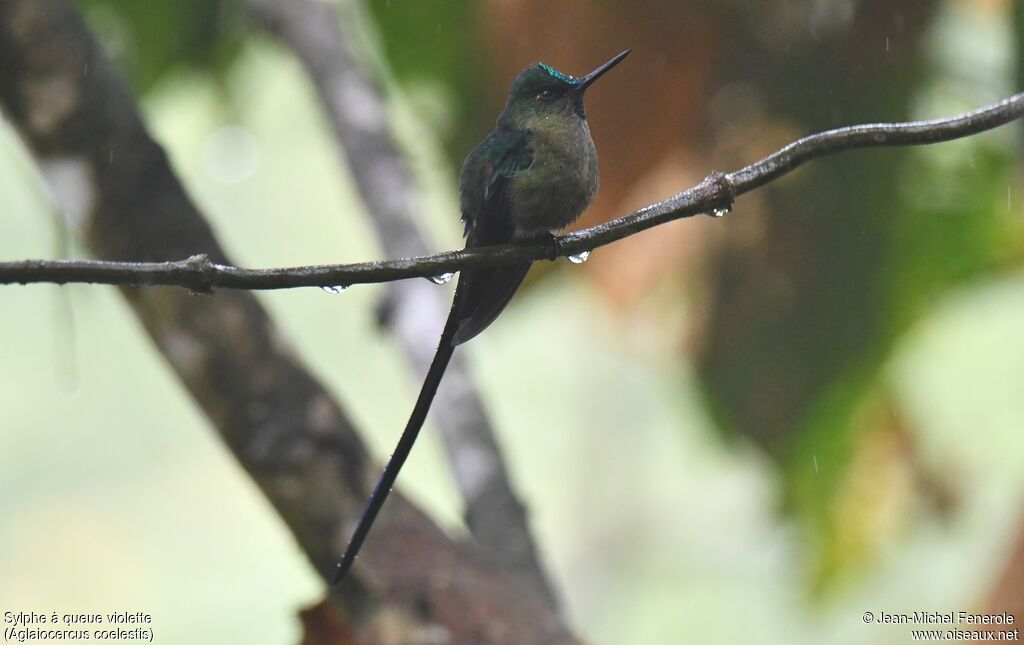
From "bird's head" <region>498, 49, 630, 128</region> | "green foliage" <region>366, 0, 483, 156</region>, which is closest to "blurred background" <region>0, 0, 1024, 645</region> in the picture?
"green foliage" <region>366, 0, 483, 156</region>

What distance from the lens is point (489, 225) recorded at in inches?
73.9

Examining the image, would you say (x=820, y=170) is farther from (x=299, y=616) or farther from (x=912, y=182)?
(x=299, y=616)

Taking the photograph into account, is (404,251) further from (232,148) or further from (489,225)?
(489,225)

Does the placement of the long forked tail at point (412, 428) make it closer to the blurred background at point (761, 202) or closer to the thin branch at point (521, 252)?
the thin branch at point (521, 252)

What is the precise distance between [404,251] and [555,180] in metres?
2.01

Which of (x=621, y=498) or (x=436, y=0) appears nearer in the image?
(x=436, y=0)

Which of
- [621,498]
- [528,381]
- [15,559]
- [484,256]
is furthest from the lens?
[528,381]

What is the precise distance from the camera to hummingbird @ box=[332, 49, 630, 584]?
184 centimetres

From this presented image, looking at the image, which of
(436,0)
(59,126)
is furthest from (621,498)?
(59,126)

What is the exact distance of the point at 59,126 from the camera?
281 cm

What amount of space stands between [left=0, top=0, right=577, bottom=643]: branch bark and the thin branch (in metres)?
1.18

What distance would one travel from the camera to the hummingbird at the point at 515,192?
6.04ft

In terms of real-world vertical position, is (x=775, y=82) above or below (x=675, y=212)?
above

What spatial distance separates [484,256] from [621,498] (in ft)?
22.8
